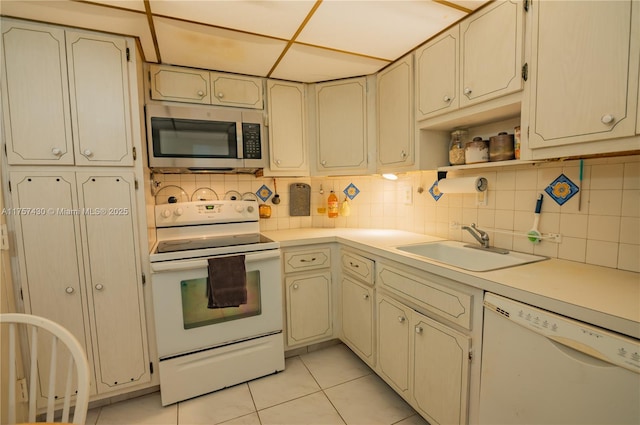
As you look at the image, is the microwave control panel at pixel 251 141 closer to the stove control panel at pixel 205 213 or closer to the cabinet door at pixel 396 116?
the stove control panel at pixel 205 213

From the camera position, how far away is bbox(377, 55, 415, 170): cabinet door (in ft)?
6.05

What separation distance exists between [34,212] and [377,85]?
216cm

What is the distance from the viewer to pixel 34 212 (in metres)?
1.46

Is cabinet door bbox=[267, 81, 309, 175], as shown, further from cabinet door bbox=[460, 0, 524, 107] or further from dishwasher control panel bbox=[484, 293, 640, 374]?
dishwasher control panel bbox=[484, 293, 640, 374]

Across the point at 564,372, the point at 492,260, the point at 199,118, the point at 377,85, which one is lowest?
the point at 564,372

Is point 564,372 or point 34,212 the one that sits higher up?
point 34,212

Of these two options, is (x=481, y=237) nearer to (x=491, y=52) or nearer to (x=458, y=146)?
(x=458, y=146)

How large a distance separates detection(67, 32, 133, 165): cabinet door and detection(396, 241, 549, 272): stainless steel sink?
168 cm

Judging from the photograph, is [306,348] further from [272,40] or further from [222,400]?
[272,40]

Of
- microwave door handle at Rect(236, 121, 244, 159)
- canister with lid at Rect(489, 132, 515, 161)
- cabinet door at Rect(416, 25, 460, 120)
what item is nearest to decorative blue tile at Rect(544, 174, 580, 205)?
canister with lid at Rect(489, 132, 515, 161)

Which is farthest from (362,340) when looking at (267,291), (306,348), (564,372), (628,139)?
(628,139)

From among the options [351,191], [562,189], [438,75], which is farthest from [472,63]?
[351,191]

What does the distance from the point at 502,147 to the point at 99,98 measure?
2089 mm

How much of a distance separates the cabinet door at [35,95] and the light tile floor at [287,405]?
1.43m
